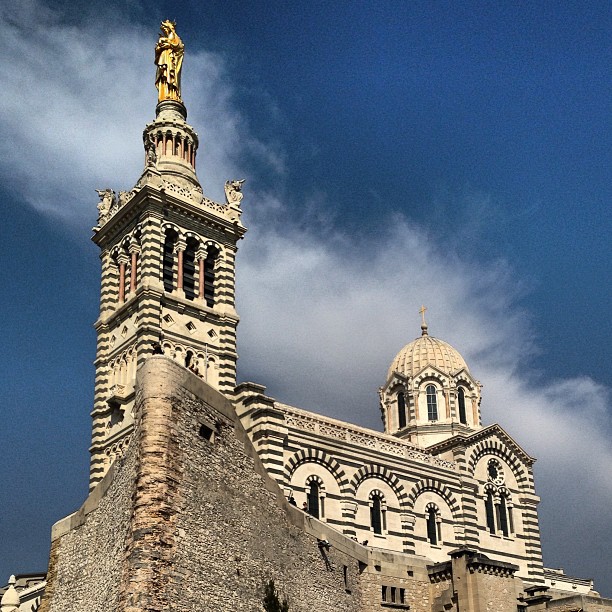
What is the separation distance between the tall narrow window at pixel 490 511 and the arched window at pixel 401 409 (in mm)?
7661

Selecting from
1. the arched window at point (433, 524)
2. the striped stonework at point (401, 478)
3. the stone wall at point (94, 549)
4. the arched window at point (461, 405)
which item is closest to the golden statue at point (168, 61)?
the striped stonework at point (401, 478)

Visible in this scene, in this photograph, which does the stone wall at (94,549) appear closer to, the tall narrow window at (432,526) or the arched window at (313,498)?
the arched window at (313,498)

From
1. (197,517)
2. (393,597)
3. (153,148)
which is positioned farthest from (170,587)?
(153,148)

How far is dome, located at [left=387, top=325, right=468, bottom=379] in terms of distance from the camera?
5666 cm

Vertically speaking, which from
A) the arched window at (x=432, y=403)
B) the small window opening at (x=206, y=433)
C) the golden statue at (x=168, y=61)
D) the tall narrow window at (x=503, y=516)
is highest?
the golden statue at (x=168, y=61)

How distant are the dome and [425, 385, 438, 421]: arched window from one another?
1.25 m

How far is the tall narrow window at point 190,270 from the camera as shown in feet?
153

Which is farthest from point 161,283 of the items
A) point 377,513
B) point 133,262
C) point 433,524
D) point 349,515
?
point 433,524

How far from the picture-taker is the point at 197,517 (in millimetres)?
21312

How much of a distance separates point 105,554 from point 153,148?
30.8 metres

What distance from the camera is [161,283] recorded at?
4484 cm

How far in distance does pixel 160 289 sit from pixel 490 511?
2065 centimetres

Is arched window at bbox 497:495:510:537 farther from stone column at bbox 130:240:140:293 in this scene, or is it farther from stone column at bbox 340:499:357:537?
stone column at bbox 130:240:140:293

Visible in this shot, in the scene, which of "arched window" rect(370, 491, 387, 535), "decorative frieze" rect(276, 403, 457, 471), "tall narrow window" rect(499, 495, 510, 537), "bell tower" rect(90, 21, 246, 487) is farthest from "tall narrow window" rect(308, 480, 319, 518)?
"tall narrow window" rect(499, 495, 510, 537)
